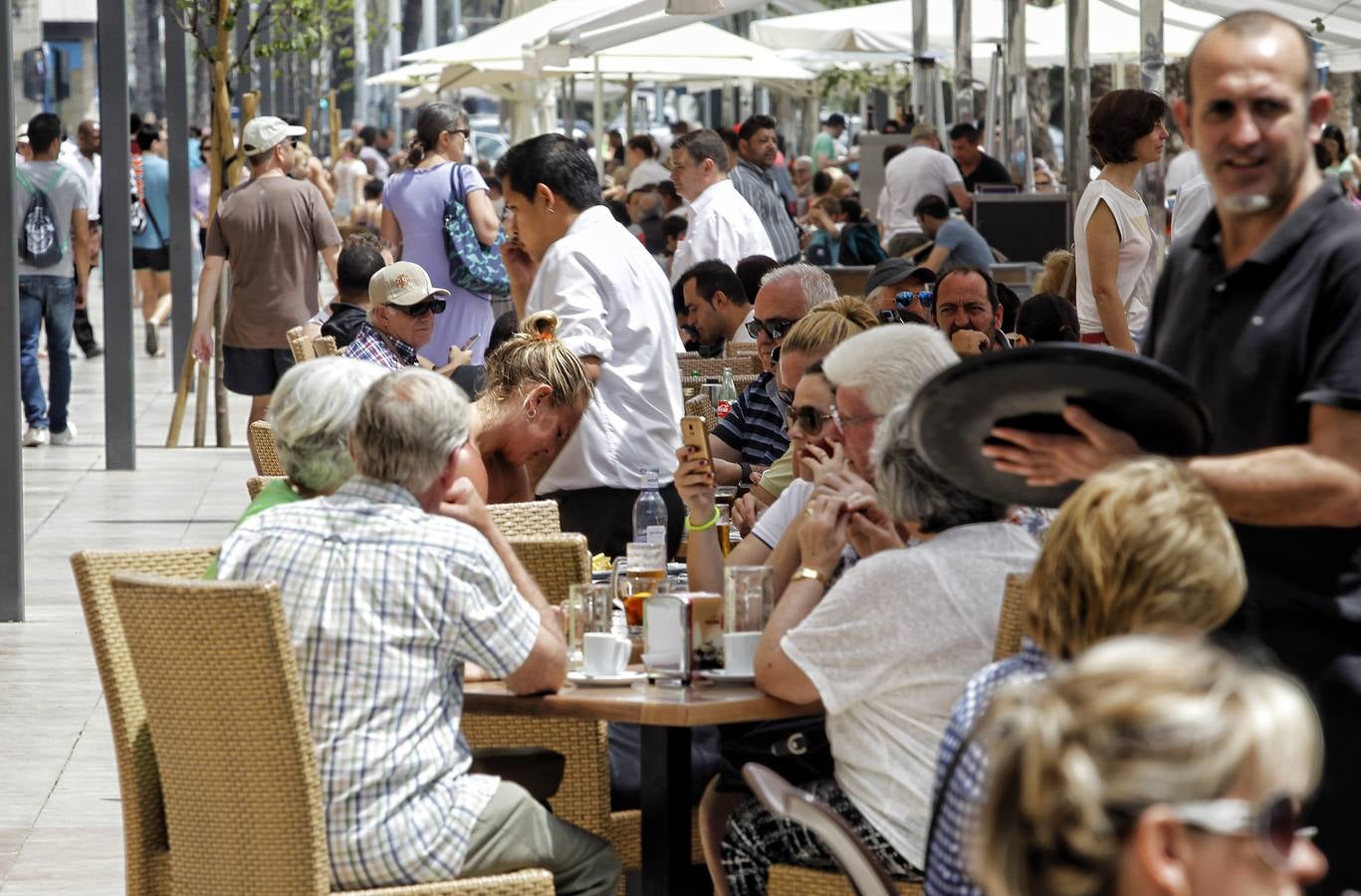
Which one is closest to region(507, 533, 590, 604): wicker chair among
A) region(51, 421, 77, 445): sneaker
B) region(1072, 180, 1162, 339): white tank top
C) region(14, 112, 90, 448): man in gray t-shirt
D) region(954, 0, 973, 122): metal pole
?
region(1072, 180, 1162, 339): white tank top

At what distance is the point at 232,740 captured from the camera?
3777 millimetres

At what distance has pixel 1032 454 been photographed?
2963 millimetres

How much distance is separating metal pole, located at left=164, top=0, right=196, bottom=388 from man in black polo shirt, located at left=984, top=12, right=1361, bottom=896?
12419 mm

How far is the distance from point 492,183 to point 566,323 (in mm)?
13173

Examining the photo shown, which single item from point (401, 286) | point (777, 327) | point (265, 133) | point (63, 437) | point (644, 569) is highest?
point (265, 133)

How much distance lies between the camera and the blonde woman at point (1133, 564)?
251 cm

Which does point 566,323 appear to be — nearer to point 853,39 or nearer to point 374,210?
point 853,39

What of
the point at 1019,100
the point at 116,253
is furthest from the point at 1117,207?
the point at 1019,100

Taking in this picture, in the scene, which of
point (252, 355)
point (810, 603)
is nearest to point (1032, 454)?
point (810, 603)

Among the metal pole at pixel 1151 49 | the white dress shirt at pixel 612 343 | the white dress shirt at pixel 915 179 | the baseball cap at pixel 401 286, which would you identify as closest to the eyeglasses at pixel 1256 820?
the white dress shirt at pixel 612 343

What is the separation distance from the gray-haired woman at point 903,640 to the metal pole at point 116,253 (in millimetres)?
9732

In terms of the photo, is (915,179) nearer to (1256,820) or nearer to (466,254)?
(466,254)

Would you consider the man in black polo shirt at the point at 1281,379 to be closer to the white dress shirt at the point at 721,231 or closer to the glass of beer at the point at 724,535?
the glass of beer at the point at 724,535

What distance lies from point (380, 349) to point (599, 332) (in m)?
2.21
